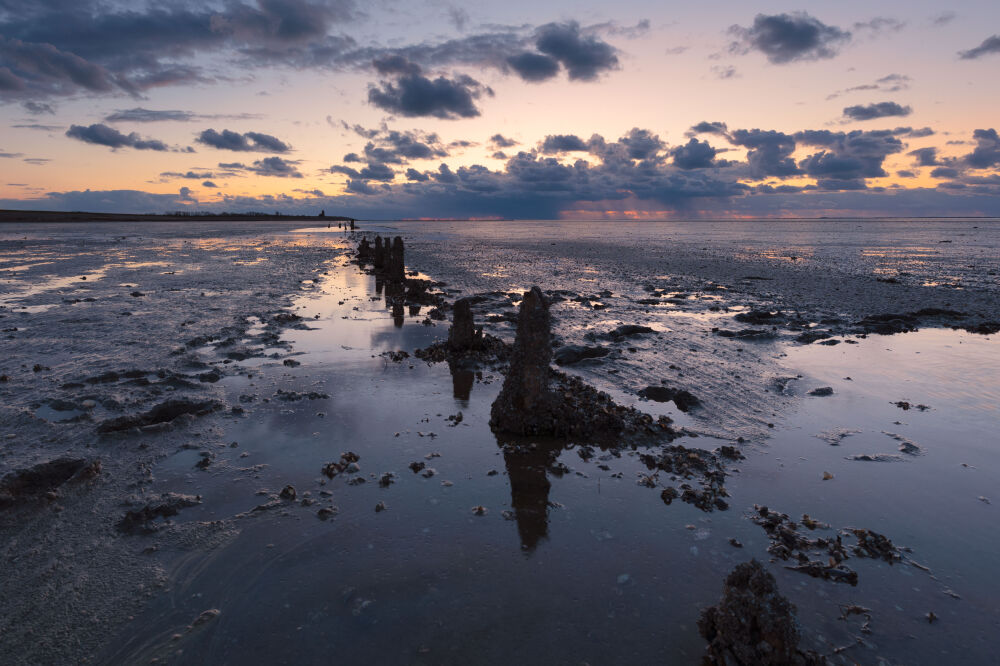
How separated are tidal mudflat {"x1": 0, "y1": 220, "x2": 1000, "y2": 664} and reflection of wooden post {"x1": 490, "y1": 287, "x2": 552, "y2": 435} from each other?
1.72 feet

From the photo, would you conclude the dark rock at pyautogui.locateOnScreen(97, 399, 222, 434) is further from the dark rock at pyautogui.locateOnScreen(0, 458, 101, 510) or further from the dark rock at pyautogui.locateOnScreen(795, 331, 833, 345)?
the dark rock at pyautogui.locateOnScreen(795, 331, 833, 345)

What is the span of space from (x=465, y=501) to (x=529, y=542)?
52.2 inches

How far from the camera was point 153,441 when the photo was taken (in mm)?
9047

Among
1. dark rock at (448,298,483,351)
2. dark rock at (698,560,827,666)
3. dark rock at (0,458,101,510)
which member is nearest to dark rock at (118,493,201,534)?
dark rock at (0,458,101,510)

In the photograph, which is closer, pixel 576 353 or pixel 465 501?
pixel 465 501

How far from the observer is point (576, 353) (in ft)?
49.8

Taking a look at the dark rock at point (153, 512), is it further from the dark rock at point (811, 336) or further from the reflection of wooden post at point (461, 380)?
the dark rock at point (811, 336)

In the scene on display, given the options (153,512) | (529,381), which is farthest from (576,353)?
(153,512)

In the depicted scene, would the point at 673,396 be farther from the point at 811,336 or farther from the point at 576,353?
the point at 811,336

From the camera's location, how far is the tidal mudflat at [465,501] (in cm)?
509

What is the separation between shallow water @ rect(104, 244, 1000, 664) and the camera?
498 centimetres

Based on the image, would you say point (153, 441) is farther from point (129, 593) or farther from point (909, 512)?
point (909, 512)

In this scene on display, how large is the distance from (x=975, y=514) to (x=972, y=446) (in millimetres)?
2982

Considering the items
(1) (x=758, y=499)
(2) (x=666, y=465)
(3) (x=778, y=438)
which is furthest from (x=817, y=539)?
(3) (x=778, y=438)
